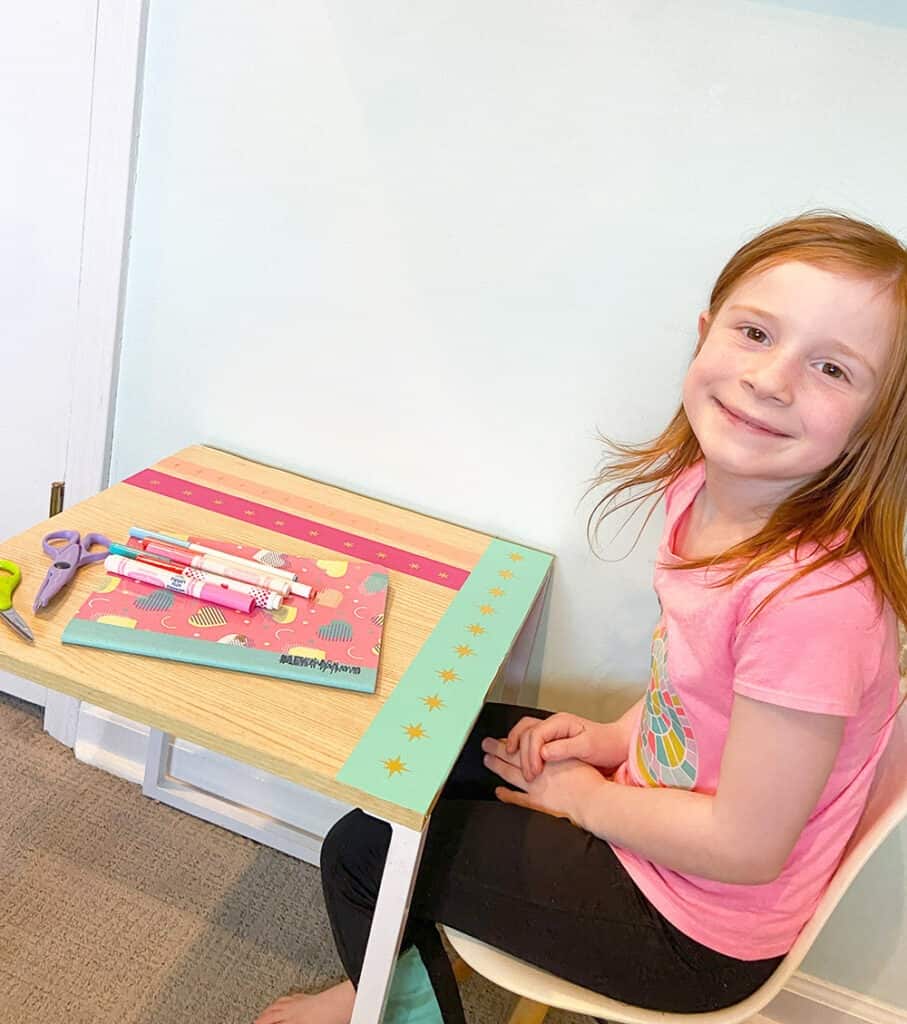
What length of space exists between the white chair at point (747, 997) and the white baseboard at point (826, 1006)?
1.55 feet

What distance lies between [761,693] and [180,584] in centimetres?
53

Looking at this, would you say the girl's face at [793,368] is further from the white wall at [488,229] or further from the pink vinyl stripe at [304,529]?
the pink vinyl stripe at [304,529]

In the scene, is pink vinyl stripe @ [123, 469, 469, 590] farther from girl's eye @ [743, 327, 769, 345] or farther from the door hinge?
girl's eye @ [743, 327, 769, 345]

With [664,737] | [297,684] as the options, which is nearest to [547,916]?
[664,737]

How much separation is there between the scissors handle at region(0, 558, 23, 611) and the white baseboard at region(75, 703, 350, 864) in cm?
60

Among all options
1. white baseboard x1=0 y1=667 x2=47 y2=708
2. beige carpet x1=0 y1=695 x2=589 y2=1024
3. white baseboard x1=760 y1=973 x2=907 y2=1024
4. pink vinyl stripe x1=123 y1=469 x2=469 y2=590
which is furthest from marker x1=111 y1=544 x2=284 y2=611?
white baseboard x1=760 y1=973 x2=907 y2=1024

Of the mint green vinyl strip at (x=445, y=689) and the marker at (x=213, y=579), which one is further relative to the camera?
the marker at (x=213, y=579)

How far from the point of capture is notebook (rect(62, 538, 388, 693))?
2.69 ft

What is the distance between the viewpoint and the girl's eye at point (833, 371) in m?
0.73

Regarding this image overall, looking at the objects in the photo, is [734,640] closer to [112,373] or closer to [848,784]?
[848,784]

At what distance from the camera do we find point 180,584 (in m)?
0.90

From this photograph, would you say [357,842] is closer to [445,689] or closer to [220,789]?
[445,689]

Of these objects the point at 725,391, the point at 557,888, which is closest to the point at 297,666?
the point at 557,888

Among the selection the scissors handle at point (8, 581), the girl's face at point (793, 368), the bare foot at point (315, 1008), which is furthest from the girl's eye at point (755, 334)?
the bare foot at point (315, 1008)
